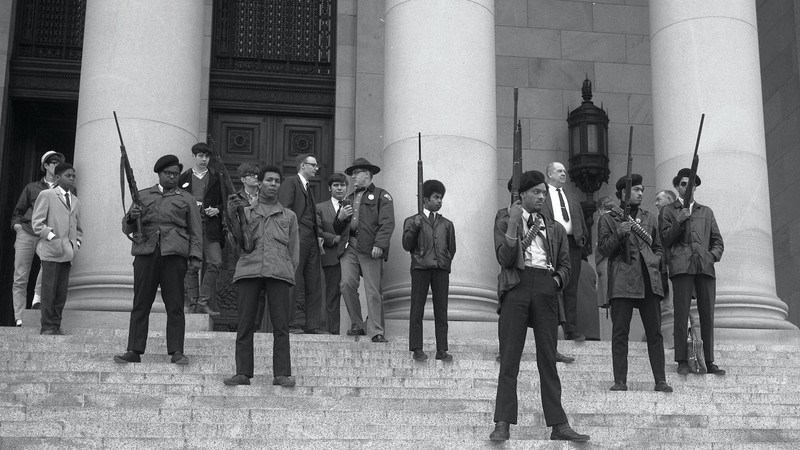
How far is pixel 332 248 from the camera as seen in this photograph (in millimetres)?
15625

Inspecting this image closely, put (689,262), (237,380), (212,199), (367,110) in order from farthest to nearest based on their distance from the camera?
(367,110) → (212,199) → (689,262) → (237,380)

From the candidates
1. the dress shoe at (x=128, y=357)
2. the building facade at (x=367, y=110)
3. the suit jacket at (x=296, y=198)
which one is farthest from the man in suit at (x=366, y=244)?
the dress shoe at (x=128, y=357)

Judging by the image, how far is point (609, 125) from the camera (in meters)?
22.7

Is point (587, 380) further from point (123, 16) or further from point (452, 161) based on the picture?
point (123, 16)

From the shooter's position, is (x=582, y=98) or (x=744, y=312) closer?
(x=744, y=312)

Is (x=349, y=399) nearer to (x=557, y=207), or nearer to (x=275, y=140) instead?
(x=557, y=207)

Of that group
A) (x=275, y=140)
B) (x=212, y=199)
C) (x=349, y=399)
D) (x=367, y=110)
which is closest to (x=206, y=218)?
(x=212, y=199)

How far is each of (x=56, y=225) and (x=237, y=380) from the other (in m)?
3.90

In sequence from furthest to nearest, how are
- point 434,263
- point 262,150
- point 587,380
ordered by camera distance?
point 262,150 < point 434,263 < point 587,380

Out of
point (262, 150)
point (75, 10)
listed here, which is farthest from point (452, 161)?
point (75, 10)

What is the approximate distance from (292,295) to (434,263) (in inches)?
68.9

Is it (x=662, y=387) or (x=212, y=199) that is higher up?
(x=212, y=199)

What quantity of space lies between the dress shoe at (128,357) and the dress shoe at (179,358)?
38cm

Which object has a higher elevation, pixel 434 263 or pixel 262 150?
pixel 262 150
